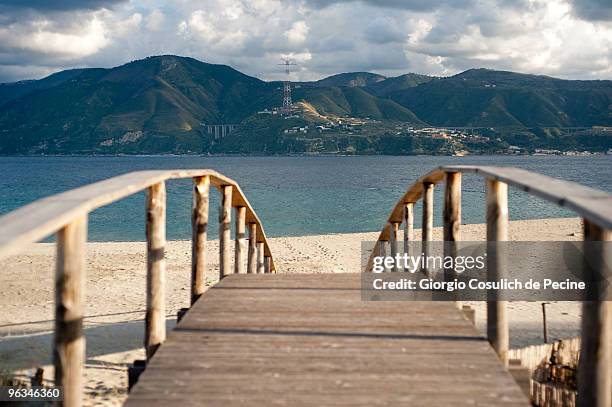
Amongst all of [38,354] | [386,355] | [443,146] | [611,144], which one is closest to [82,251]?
[386,355]

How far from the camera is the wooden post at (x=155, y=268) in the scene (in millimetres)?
3635

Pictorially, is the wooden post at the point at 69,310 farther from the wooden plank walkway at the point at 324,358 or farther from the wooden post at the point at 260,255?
the wooden post at the point at 260,255

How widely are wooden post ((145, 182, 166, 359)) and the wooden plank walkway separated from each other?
12 centimetres

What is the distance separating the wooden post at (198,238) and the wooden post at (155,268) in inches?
39.3

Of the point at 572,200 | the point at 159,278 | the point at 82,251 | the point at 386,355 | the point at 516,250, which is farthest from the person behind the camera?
the point at 516,250

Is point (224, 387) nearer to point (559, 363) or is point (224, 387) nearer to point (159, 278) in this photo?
point (159, 278)

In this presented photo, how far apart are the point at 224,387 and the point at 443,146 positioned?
157553mm

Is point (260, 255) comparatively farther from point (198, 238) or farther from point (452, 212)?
point (452, 212)

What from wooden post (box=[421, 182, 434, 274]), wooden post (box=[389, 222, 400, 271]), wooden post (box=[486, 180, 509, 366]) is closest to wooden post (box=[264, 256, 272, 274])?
wooden post (box=[389, 222, 400, 271])

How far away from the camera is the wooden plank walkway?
2.74 m

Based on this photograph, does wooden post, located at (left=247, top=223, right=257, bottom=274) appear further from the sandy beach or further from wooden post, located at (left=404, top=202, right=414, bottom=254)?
wooden post, located at (left=404, top=202, right=414, bottom=254)

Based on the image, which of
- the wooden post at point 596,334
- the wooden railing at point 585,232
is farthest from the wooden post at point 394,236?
the wooden post at point 596,334

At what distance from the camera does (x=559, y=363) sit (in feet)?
20.2

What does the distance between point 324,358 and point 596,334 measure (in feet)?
4.54
